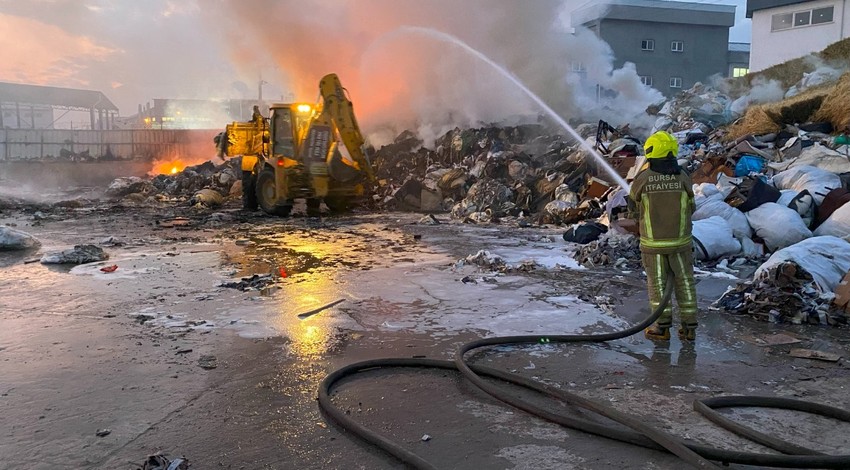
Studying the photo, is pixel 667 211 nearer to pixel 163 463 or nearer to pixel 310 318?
pixel 310 318

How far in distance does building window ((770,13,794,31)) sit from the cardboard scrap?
23748mm

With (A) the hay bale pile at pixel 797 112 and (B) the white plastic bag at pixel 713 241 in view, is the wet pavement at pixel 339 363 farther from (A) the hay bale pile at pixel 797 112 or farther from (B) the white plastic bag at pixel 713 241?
(A) the hay bale pile at pixel 797 112

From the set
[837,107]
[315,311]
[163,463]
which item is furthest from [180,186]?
[163,463]

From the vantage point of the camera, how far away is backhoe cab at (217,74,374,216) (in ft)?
40.7

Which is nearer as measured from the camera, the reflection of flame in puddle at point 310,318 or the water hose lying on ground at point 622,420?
the water hose lying on ground at point 622,420

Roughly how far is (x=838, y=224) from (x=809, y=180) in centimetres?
135

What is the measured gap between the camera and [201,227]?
11555 mm

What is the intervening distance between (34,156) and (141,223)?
22922 mm

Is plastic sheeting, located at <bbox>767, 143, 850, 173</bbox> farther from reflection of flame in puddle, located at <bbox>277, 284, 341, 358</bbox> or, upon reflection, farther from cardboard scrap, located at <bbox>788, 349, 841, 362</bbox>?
reflection of flame in puddle, located at <bbox>277, 284, 341, 358</bbox>

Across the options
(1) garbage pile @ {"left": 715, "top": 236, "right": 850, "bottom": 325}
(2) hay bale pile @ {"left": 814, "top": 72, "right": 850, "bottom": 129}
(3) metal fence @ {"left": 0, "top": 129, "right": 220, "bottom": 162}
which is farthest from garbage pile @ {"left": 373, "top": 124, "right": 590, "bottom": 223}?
(3) metal fence @ {"left": 0, "top": 129, "right": 220, "bottom": 162}

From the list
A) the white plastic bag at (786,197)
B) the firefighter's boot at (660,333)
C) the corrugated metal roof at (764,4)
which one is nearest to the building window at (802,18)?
the corrugated metal roof at (764,4)

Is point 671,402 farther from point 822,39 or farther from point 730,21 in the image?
point 730,21

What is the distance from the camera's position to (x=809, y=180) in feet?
26.3

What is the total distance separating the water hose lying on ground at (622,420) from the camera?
2.55m
